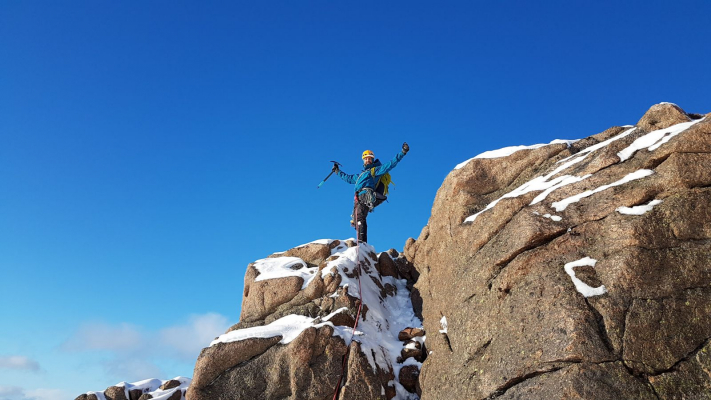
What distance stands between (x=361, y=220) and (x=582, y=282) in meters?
14.7

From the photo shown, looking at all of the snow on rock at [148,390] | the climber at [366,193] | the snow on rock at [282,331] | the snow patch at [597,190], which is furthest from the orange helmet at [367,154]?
the snow on rock at [148,390]

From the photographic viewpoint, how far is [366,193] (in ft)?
86.9

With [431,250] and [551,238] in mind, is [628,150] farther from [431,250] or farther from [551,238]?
[431,250]

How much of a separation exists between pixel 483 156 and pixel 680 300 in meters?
10.3

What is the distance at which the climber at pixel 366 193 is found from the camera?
2639 centimetres

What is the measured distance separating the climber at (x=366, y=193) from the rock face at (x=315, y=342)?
365cm

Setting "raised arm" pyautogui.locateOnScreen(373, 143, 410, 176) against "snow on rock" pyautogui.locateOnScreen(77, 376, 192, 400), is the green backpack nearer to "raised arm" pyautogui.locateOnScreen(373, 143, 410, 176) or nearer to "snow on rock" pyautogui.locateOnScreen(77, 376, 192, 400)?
"raised arm" pyautogui.locateOnScreen(373, 143, 410, 176)

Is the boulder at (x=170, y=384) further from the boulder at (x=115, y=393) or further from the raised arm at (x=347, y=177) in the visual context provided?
the raised arm at (x=347, y=177)

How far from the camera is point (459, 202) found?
20156 millimetres

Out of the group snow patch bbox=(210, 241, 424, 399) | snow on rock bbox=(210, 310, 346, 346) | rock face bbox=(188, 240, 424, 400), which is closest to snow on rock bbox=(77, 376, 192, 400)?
rock face bbox=(188, 240, 424, 400)

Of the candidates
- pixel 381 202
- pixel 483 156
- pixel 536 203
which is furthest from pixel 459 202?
pixel 381 202

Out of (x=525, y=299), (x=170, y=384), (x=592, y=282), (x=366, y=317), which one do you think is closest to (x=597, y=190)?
(x=592, y=282)

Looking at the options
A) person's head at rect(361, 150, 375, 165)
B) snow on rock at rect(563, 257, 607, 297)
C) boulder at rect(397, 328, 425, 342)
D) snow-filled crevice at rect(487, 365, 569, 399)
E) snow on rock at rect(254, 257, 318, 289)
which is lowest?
snow-filled crevice at rect(487, 365, 569, 399)

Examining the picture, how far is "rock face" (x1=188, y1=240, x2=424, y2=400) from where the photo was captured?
16969mm
